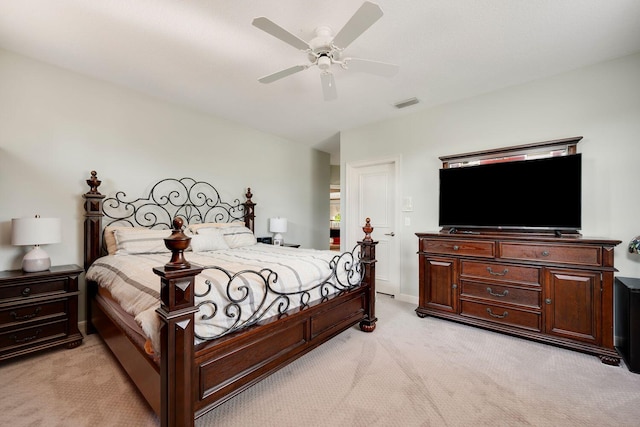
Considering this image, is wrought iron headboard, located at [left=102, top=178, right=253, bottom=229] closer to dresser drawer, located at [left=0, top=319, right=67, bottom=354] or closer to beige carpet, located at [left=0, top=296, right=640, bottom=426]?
dresser drawer, located at [left=0, top=319, right=67, bottom=354]

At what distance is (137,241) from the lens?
285 cm

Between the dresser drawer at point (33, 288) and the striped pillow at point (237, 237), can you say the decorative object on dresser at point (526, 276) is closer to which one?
the striped pillow at point (237, 237)

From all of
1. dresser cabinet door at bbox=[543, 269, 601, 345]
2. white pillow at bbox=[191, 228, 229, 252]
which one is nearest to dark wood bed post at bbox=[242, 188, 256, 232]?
white pillow at bbox=[191, 228, 229, 252]

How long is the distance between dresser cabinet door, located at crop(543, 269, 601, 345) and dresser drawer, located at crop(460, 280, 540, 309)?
0.31ft

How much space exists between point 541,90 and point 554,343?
2579 mm

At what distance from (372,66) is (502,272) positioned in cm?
232

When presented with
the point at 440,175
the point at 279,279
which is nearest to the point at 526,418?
the point at 279,279

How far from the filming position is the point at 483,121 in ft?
11.0

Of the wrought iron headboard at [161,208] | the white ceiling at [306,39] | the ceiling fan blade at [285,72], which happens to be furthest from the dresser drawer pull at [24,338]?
the ceiling fan blade at [285,72]

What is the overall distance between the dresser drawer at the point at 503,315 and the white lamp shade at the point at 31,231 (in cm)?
404

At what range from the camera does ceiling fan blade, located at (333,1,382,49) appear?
5.08 feet

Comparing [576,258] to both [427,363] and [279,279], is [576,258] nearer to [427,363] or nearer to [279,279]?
[427,363]

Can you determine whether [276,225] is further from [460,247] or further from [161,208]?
[460,247]

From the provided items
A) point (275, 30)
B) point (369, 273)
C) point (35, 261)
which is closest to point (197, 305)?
point (275, 30)
